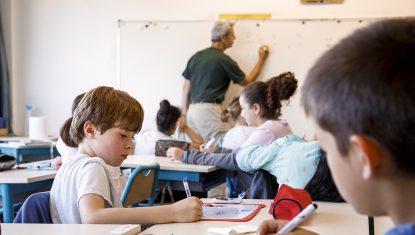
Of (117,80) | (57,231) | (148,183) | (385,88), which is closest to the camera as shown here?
(385,88)

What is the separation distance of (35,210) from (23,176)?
1.08m

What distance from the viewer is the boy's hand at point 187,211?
4.98ft

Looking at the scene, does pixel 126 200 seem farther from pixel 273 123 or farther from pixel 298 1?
pixel 298 1

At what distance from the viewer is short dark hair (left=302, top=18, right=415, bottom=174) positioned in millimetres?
604

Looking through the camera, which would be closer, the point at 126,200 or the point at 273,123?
the point at 126,200

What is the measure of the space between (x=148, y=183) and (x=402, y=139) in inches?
93.1

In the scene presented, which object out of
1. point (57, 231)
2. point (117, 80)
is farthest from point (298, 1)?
point (57, 231)

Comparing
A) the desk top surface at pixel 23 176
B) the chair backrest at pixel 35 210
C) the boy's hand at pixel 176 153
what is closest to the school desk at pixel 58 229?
the chair backrest at pixel 35 210

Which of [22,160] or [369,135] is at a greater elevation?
[369,135]

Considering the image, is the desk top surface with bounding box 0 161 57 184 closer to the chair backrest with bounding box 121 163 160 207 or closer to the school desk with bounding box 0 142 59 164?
the chair backrest with bounding box 121 163 160 207

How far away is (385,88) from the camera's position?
0.60m

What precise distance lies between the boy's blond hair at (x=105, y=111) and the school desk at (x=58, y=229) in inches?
19.1

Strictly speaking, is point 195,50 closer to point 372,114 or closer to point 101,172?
point 101,172

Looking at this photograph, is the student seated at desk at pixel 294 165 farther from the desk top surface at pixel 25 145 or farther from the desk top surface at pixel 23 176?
the desk top surface at pixel 25 145
